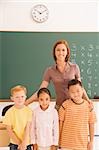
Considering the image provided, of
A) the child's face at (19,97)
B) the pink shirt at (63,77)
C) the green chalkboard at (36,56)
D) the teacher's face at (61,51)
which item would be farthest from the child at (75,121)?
the green chalkboard at (36,56)

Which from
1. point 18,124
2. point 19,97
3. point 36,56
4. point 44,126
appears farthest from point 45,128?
point 36,56

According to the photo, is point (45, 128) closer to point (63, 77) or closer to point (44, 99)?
point (44, 99)

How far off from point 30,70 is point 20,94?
3.04 metres

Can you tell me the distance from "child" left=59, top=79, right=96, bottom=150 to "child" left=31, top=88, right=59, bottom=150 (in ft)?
0.29

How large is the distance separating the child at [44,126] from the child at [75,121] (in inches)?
3.5

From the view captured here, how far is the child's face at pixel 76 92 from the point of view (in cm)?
282

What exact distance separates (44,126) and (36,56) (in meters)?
3.12

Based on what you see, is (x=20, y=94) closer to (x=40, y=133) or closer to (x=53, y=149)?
(x=40, y=133)

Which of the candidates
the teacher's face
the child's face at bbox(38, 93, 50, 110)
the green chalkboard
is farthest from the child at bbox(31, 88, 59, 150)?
the green chalkboard

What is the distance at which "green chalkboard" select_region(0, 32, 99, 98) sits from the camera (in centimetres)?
577
